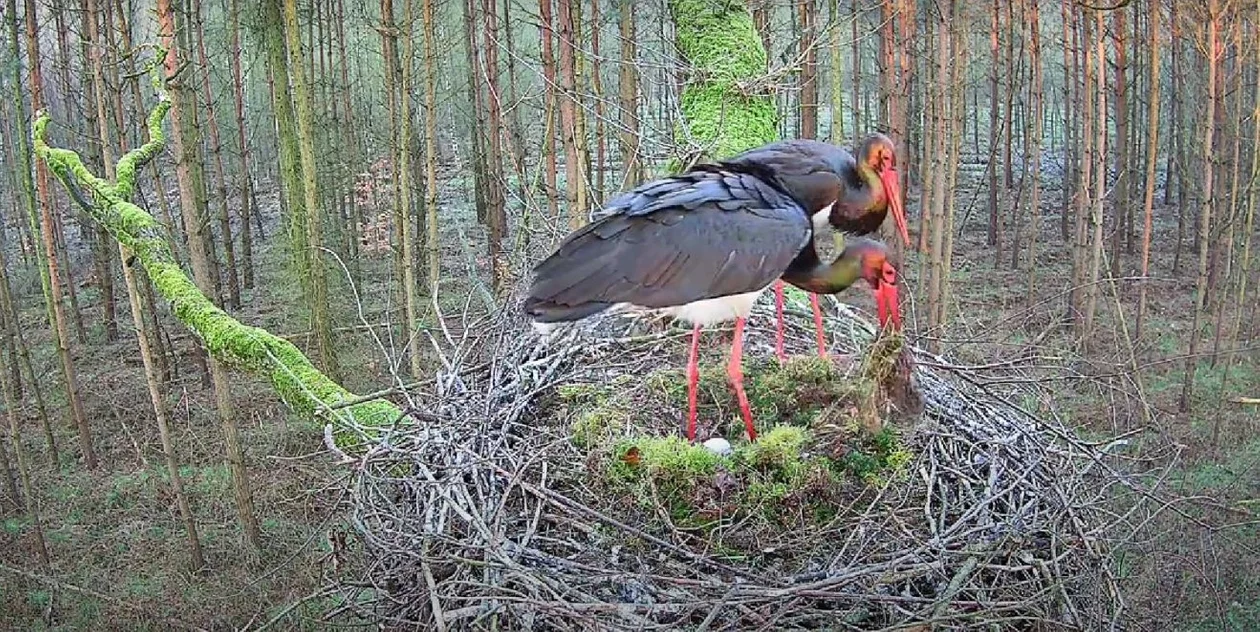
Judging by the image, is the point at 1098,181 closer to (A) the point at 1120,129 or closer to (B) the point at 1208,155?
(B) the point at 1208,155

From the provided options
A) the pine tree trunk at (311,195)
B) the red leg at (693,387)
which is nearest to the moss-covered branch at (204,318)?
the red leg at (693,387)

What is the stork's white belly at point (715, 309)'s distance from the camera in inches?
155

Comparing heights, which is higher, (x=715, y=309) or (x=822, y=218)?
(x=822, y=218)

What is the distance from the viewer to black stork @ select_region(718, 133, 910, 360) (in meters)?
4.25

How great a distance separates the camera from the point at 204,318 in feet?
14.5

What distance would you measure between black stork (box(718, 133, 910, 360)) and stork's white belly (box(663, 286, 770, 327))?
42 cm

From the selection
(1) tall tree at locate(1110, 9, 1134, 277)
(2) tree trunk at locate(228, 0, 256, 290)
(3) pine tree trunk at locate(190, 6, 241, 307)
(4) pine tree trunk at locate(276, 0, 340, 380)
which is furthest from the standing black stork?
(2) tree trunk at locate(228, 0, 256, 290)

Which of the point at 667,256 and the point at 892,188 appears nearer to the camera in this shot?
the point at 667,256

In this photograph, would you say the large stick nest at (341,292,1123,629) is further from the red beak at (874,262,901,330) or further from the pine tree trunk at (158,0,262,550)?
the pine tree trunk at (158,0,262,550)

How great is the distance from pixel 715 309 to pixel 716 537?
0.95m

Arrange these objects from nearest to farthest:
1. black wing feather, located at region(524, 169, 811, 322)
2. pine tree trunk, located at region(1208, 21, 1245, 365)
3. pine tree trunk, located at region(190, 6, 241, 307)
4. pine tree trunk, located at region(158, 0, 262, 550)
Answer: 1. black wing feather, located at region(524, 169, 811, 322)
2. pine tree trunk, located at region(158, 0, 262, 550)
3. pine tree trunk, located at region(1208, 21, 1245, 365)
4. pine tree trunk, located at region(190, 6, 241, 307)

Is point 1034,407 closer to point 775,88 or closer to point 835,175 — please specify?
point 775,88

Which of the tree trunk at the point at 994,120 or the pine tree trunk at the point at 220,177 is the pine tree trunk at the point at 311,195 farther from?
the tree trunk at the point at 994,120

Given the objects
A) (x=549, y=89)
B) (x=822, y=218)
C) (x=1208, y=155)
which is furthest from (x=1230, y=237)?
(x=822, y=218)
